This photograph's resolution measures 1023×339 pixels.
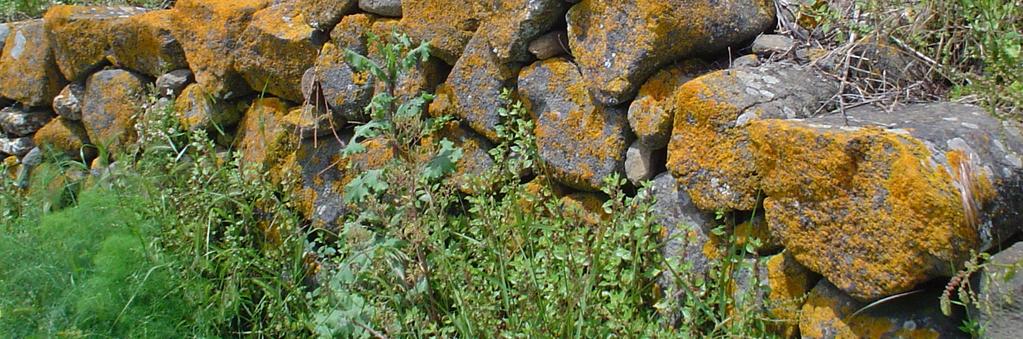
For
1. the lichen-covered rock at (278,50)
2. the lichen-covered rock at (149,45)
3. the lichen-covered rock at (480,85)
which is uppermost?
the lichen-covered rock at (480,85)

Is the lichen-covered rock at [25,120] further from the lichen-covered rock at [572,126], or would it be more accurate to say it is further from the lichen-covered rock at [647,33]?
the lichen-covered rock at [647,33]

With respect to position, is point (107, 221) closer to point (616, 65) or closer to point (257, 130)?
point (257, 130)

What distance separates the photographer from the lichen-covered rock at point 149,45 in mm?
4457

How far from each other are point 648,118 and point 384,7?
133 centimetres

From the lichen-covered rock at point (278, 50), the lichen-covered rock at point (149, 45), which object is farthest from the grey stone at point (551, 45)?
the lichen-covered rock at point (149, 45)

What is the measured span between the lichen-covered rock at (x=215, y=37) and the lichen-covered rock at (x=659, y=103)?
2.00m

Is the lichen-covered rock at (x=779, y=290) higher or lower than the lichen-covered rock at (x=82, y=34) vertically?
higher

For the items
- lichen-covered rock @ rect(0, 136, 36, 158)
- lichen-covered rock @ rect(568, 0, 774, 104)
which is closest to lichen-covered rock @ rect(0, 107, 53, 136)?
lichen-covered rock @ rect(0, 136, 36, 158)

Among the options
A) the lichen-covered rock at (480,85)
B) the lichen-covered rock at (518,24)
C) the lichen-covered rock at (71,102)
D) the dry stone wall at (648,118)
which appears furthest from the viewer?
the lichen-covered rock at (71,102)

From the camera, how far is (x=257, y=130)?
4.14 metres

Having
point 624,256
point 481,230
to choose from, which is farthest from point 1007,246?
point 481,230

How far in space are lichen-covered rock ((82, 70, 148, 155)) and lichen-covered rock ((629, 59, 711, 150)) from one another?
8.93 feet

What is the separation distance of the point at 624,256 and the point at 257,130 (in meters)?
2.05

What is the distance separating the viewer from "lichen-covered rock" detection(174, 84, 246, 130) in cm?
428
